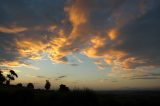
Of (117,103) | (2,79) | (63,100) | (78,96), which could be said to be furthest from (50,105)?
(2,79)

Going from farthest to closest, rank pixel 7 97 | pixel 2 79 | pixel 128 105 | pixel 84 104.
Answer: pixel 2 79 → pixel 128 105 → pixel 7 97 → pixel 84 104

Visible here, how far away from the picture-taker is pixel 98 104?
21641mm

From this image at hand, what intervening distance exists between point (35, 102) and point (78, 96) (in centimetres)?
402

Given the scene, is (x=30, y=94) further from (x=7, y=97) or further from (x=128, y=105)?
(x=128, y=105)

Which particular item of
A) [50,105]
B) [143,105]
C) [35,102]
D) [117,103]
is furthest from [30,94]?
[143,105]

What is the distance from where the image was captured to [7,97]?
23.4m

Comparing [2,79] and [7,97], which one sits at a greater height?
[2,79]

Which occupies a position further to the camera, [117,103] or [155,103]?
[155,103]

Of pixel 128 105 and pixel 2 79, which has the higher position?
pixel 2 79

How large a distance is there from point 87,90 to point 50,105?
3.65 meters

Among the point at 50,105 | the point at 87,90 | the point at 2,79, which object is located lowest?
the point at 50,105

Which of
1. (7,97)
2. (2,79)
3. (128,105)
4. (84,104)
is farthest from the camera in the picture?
(2,79)

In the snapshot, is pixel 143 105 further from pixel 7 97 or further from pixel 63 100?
pixel 7 97

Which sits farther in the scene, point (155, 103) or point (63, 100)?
point (155, 103)
